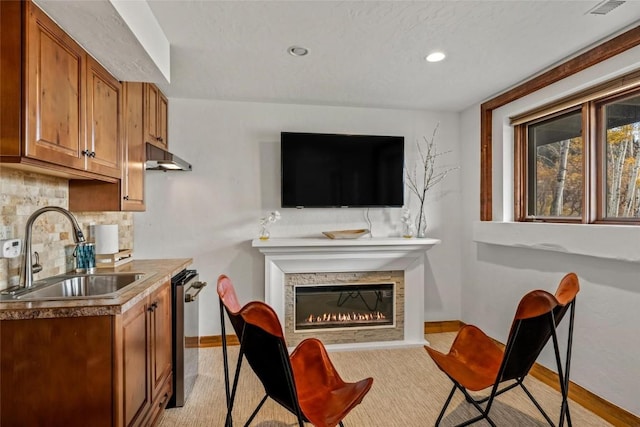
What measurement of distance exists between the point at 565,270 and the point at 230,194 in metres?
2.97

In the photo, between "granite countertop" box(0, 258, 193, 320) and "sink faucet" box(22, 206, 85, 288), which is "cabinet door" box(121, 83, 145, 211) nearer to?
"sink faucet" box(22, 206, 85, 288)

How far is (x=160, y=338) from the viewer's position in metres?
2.13

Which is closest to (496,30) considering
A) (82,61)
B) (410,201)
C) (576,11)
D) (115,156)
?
(576,11)

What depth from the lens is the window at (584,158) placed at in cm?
231

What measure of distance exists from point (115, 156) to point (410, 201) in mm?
2822

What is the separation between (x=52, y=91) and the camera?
1608 mm

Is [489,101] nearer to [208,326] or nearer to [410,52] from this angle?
[410,52]

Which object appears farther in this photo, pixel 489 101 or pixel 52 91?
pixel 489 101

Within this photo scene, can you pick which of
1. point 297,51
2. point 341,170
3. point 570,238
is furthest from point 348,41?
point 570,238

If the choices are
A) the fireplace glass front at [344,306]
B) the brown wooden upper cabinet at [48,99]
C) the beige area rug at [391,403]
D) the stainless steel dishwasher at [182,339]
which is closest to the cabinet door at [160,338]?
the stainless steel dishwasher at [182,339]

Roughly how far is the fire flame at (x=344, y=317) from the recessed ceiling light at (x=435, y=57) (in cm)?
239

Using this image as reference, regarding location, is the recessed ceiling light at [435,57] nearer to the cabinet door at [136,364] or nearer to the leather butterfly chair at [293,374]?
the leather butterfly chair at [293,374]

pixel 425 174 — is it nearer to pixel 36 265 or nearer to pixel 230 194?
pixel 230 194

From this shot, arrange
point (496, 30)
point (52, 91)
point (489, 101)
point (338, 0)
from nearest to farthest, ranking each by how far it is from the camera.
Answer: point (52, 91) → point (338, 0) → point (496, 30) → point (489, 101)
